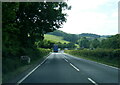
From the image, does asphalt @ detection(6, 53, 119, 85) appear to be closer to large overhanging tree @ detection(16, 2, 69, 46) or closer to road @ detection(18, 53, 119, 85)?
road @ detection(18, 53, 119, 85)

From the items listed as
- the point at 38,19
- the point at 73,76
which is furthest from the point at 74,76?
the point at 38,19

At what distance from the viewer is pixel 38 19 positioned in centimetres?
2788

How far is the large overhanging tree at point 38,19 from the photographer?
25000 millimetres

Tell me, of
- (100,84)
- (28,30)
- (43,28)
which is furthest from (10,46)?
(43,28)

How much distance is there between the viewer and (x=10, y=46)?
1310cm

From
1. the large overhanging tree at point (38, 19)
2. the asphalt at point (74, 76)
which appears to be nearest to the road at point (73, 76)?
the asphalt at point (74, 76)

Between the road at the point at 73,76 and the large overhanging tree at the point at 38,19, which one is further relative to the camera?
the large overhanging tree at the point at 38,19

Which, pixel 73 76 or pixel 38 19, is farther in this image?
pixel 38 19

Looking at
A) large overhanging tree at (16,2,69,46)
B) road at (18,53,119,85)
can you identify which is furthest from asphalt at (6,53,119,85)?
large overhanging tree at (16,2,69,46)

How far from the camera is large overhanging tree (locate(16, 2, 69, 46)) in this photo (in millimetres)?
25000

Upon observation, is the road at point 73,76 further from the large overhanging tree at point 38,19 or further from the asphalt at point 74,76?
the large overhanging tree at point 38,19

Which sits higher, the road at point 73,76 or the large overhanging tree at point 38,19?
the large overhanging tree at point 38,19

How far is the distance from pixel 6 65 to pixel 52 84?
17.8ft

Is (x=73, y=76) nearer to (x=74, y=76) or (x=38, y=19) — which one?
Result: (x=74, y=76)
